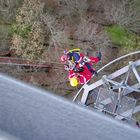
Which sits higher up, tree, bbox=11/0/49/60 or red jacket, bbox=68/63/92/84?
tree, bbox=11/0/49/60

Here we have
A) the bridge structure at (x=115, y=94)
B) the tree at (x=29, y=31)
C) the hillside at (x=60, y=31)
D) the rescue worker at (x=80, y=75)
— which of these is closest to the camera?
the bridge structure at (x=115, y=94)

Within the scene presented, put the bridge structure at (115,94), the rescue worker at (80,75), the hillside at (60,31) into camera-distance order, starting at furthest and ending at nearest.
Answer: the hillside at (60,31) → the rescue worker at (80,75) → the bridge structure at (115,94)

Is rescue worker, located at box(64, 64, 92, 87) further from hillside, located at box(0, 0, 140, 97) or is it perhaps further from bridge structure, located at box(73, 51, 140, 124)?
hillside, located at box(0, 0, 140, 97)

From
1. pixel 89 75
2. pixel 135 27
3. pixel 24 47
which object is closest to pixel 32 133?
pixel 89 75

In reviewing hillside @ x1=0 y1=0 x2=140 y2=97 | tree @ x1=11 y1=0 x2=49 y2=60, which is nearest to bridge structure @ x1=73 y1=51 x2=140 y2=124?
hillside @ x1=0 y1=0 x2=140 y2=97

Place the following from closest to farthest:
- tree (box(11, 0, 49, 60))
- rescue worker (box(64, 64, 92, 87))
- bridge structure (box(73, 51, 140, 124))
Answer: bridge structure (box(73, 51, 140, 124)) → rescue worker (box(64, 64, 92, 87)) → tree (box(11, 0, 49, 60))

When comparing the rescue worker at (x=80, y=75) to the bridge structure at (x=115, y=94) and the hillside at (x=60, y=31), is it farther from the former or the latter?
the hillside at (x=60, y=31)

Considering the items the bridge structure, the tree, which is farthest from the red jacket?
the tree

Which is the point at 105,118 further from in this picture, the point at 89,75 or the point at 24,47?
the point at 24,47

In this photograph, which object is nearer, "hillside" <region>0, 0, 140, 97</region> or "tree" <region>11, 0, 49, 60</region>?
"tree" <region>11, 0, 49, 60</region>

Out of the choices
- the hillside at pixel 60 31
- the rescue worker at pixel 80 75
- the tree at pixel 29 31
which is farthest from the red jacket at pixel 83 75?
the tree at pixel 29 31

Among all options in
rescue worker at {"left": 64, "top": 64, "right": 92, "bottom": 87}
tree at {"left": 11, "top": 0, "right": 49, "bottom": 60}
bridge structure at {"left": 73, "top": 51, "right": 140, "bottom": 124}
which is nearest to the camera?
bridge structure at {"left": 73, "top": 51, "right": 140, "bottom": 124}

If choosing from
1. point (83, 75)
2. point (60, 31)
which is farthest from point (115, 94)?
point (60, 31)
